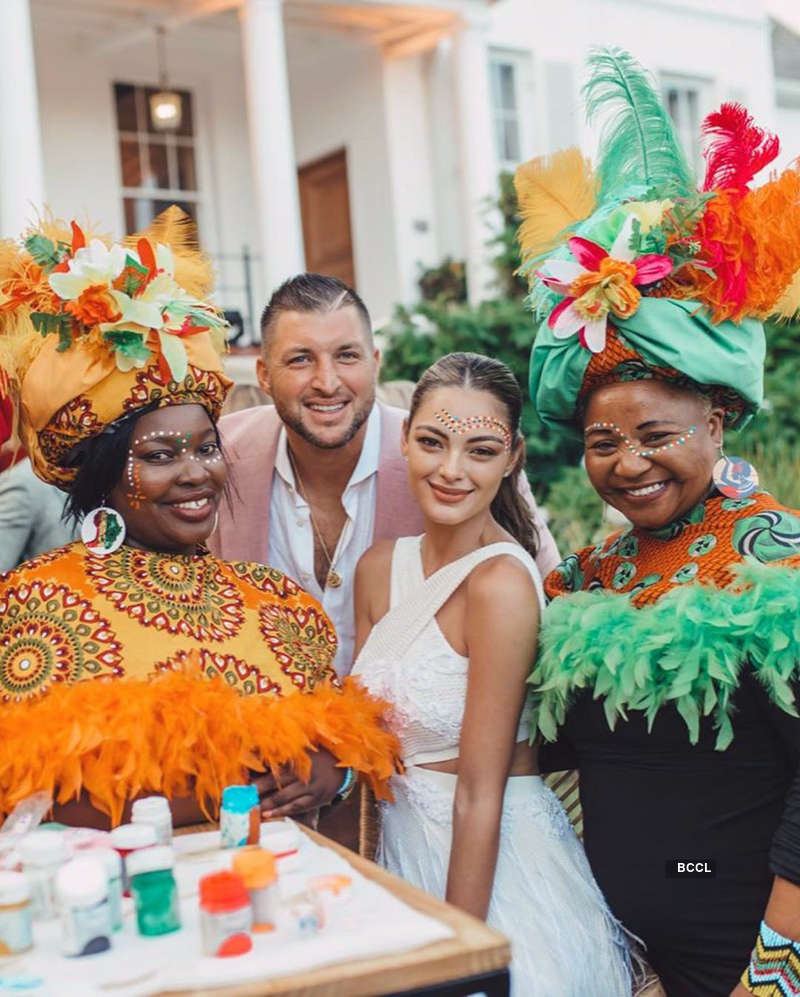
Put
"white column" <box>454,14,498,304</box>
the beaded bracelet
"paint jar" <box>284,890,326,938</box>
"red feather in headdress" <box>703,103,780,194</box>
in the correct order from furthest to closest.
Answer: "white column" <box>454,14,498,304</box> → "red feather in headdress" <box>703,103,780,194</box> → the beaded bracelet → "paint jar" <box>284,890,326,938</box>

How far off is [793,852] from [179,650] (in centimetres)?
124

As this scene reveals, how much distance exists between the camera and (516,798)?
259 centimetres

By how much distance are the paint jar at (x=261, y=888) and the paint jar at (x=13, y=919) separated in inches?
12.1

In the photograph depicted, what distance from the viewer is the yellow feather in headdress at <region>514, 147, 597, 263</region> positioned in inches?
110

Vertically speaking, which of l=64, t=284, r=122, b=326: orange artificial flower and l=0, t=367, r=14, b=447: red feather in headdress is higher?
l=64, t=284, r=122, b=326: orange artificial flower

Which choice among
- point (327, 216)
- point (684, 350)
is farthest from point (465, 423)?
point (327, 216)

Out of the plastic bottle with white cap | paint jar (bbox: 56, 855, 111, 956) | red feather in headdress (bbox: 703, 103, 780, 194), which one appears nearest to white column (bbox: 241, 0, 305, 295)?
red feather in headdress (bbox: 703, 103, 780, 194)

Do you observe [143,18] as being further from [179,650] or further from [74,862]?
[74,862]

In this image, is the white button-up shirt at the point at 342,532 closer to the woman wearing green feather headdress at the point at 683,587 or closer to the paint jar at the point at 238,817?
the woman wearing green feather headdress at the point at 683,587

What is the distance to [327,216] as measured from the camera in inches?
506

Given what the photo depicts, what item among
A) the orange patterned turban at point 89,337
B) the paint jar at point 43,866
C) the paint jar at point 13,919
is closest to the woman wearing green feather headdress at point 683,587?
the orange patterned turban at point 89,337

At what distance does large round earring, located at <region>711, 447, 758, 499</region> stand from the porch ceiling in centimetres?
889

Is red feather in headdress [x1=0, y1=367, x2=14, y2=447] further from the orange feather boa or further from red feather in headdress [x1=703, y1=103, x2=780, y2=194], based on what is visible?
red feather in headdress [x1=703, y1=103, x2=780, y2=194]

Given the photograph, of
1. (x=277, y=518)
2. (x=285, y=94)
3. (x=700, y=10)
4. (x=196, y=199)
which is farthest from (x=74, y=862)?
(x=700, y=10)
